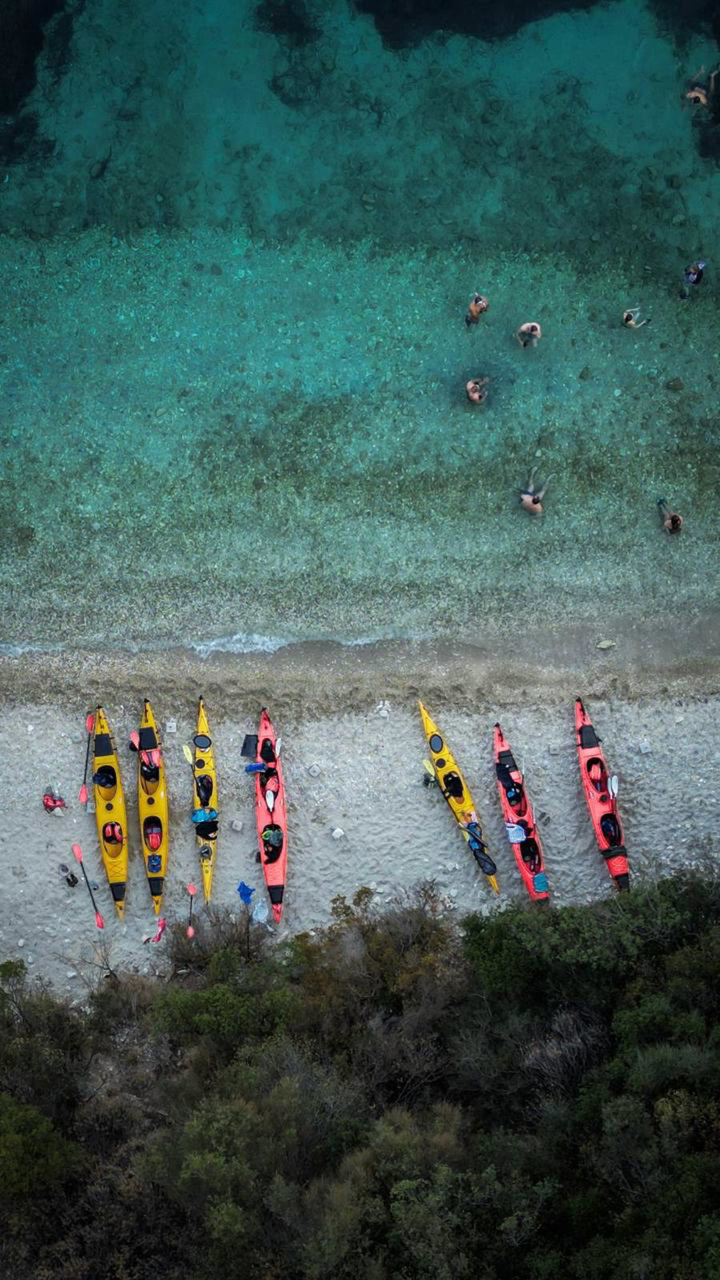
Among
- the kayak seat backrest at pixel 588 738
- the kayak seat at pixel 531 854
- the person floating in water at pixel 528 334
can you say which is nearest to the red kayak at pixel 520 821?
the kayak seat at pixel 531 854

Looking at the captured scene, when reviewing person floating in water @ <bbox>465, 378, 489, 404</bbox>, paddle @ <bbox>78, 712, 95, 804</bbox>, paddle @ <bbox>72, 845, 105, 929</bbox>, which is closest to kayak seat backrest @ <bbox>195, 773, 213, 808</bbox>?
paddle @ <bbox>78, 712, 95, 804</bbox>

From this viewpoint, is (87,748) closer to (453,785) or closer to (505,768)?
(453,785)

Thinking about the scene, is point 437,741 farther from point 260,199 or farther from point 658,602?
point 260,199

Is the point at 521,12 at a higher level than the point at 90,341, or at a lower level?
higher

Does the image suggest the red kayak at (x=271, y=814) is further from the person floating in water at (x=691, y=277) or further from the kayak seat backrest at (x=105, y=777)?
the person floating in water at (x=691, y=277)

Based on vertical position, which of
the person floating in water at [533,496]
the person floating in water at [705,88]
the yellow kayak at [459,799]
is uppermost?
the person floating in water at [705,88]

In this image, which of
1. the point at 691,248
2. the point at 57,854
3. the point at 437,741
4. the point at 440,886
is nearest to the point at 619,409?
the point at 691,248

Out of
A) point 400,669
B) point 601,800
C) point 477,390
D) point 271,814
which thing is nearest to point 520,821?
point 601,800

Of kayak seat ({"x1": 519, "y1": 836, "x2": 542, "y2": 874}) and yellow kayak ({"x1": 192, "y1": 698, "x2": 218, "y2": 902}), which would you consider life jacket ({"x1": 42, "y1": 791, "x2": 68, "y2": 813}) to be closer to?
yellow kayak ({"x1": 192, "y1": 698, "x2": 218, "y2": 902})
